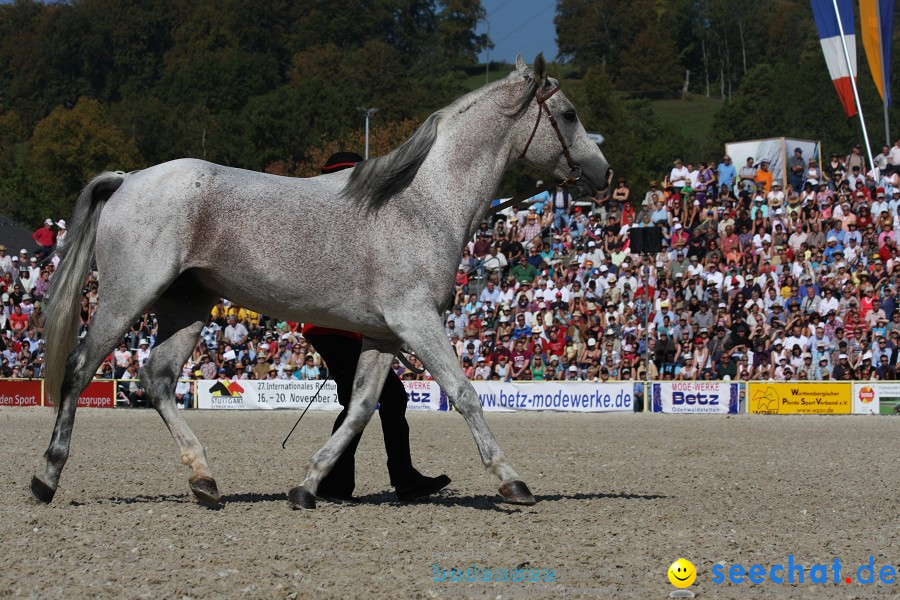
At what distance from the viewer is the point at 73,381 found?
7246mm

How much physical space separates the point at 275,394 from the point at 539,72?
1688 centimetres

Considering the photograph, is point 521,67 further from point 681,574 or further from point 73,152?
point 73,152

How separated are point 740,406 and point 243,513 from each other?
16318 millimetres

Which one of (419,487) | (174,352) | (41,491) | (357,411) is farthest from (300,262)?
(41,491)

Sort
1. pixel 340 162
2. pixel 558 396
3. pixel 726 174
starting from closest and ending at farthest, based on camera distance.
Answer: pixel 340 162 < pixel 558 396 < pixel 726 174

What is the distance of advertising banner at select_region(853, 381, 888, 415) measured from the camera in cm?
2069

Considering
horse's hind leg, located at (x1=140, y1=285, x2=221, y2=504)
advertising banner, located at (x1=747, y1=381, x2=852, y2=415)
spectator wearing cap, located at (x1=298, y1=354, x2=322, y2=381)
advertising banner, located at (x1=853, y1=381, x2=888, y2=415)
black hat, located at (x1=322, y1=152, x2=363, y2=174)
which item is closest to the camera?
horse's hind leg, located at (x1=140, y1=285, x2=221, y2=504)

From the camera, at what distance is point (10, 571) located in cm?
511

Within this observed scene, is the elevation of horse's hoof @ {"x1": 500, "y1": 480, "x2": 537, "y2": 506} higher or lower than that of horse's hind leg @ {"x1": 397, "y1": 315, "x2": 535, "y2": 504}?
→ lower

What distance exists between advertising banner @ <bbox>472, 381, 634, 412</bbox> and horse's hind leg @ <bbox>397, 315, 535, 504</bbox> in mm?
15216

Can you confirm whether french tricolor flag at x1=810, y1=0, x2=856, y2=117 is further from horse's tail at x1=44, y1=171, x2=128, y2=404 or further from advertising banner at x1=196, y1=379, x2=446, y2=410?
horse's tail at x1=44, y1=171, x2=128, y2=404

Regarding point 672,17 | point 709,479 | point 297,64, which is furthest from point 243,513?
point 672,17

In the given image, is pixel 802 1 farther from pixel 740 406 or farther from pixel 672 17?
pixel 740 406

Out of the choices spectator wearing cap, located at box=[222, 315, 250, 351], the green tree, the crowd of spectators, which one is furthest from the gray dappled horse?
the green tree
